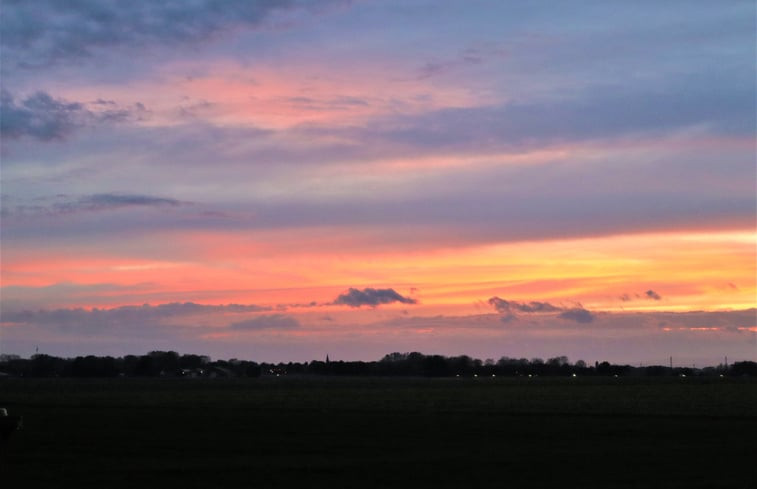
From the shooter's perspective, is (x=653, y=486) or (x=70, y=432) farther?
(x=70, y=432)

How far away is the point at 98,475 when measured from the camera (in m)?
19.5

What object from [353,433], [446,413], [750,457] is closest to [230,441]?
[353,433]

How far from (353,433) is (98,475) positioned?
11793mm

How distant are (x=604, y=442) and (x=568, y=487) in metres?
9.41

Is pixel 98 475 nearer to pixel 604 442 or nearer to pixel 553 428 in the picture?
pixel 604 442

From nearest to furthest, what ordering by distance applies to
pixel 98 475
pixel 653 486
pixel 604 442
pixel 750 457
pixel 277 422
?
pixel 653 486 → pixel 98 475 → pixel 750 457 → pixel 604 442 → pixel 277 422

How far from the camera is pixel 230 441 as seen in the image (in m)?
27.0

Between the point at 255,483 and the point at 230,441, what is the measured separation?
29.4 ft

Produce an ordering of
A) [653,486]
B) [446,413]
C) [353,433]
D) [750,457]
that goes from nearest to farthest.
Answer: [653,486], [750,457], [353,433], [446,413]

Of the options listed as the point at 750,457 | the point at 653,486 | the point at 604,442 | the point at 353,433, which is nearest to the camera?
the point at 653,486

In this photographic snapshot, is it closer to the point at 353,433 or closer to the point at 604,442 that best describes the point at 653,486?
the point at 604,442

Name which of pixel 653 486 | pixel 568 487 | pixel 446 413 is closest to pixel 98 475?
pixel 568 487

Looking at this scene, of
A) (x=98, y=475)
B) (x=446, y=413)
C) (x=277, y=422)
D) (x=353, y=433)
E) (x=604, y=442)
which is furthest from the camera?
(x=446, y=413)

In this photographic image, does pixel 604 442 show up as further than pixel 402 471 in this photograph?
Yes
